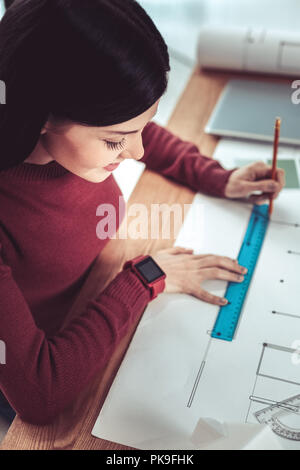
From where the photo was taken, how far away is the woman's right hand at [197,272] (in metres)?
1.03

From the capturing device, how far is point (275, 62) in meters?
1.50

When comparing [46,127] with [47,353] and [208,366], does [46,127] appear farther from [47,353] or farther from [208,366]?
[208,366]

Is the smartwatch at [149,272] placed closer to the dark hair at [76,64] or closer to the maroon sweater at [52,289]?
the maroon sweater at [52,289]

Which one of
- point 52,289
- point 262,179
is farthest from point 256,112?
point 52,289

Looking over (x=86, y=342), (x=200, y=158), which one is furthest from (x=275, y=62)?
(x=86, y=342)

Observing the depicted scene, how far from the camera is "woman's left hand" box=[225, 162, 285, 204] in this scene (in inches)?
46.1

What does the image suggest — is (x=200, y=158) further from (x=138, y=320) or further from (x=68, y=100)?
(x=68, y=100)

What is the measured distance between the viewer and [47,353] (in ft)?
2.93

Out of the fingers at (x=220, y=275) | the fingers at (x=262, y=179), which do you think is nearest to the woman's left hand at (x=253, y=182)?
the fingers at (x=262, y=179)

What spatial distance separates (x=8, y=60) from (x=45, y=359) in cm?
46

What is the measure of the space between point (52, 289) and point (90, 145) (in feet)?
1.13

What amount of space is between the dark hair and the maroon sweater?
194mm

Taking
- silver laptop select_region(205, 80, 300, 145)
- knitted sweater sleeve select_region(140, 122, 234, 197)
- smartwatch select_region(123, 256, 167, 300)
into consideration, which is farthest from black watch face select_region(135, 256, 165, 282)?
silver laptop select_region(205, 80, 300, 145)
